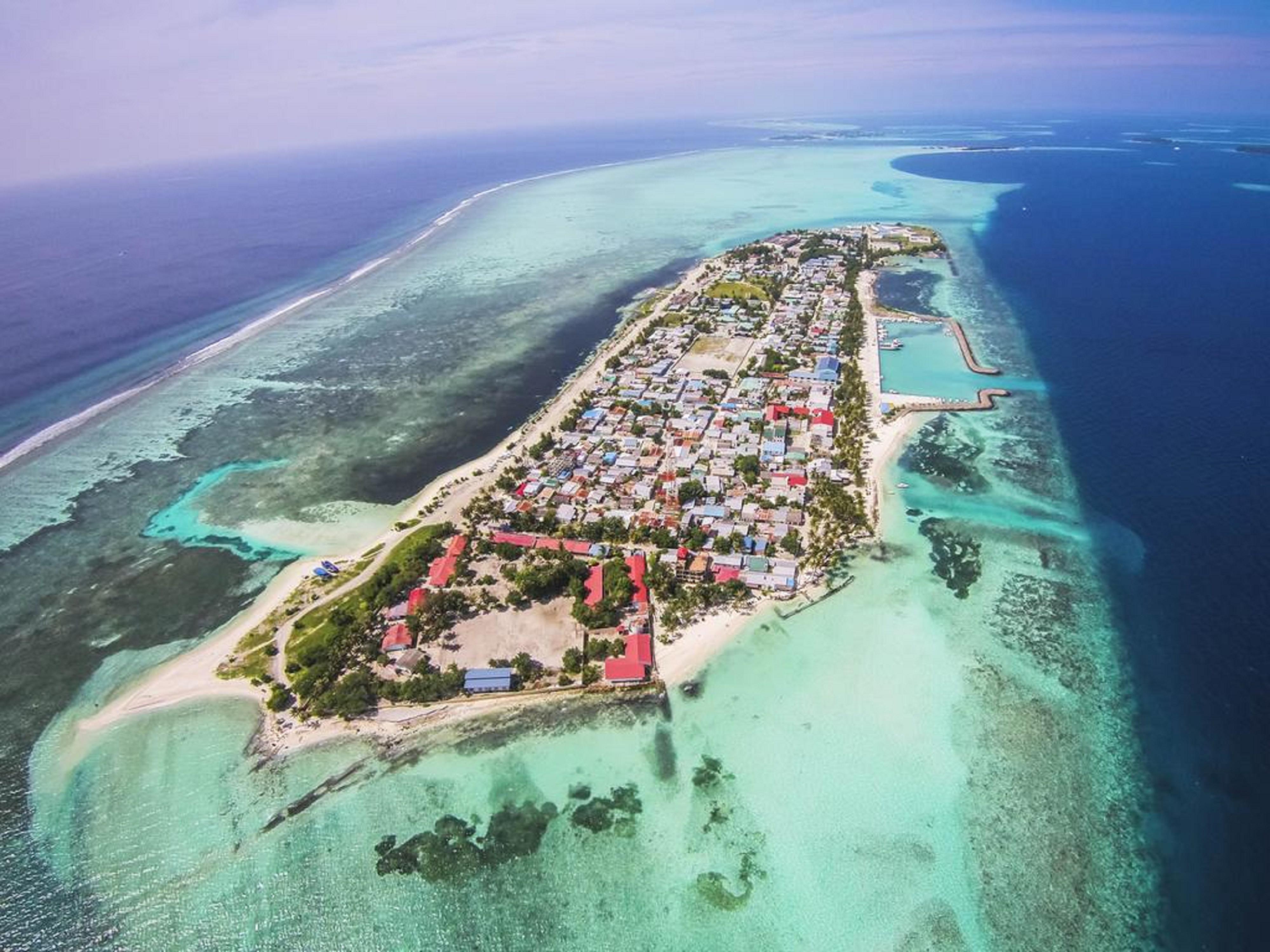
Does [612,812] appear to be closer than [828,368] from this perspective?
Yes

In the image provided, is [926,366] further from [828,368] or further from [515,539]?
[515,539]

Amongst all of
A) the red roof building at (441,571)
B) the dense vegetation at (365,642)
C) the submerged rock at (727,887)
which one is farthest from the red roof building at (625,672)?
the red roof building at (441,571)

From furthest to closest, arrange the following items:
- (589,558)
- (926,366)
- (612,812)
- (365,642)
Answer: (926,366)
(589,558)
(365,642)
(612,812)

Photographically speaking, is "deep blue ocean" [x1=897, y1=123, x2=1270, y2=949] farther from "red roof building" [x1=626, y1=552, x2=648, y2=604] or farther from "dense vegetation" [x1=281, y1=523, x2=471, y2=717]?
"dense vegetation" [x1=281, y1=523, x2=471, y2=717]

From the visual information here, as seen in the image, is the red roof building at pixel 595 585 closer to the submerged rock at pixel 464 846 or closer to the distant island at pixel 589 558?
the distant island at pixel 589 558

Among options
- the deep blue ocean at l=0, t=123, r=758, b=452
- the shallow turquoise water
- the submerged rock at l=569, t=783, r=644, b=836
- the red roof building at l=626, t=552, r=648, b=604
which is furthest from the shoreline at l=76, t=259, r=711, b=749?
the deep blue ocean at l=0, t=123, r=758, b=452

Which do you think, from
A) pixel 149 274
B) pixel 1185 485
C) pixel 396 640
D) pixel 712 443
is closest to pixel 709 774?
pixel 396 640
